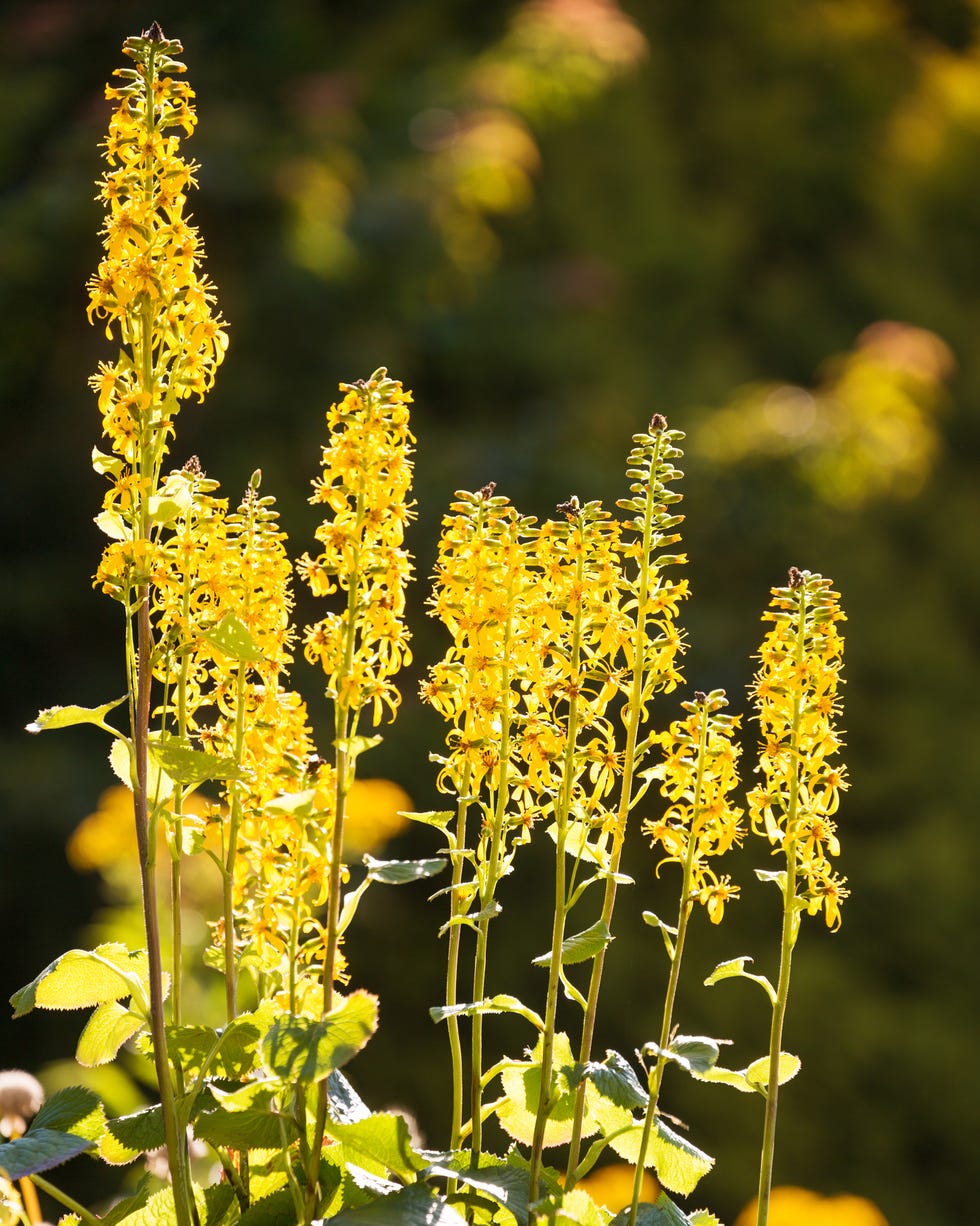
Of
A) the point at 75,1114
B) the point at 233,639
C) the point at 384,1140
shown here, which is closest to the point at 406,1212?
the point at 384,1140

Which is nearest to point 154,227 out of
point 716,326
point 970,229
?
point 716,326

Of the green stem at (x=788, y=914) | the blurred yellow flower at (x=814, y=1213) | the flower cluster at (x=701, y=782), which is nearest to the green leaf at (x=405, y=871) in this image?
the flower cluster at (x=701, y=782)

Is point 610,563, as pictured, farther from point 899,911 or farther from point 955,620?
point 955,620

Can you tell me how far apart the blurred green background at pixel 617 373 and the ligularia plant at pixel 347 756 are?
307 cm

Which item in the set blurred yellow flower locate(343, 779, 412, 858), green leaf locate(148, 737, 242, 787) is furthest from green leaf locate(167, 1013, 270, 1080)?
blurred yellow flower locate(343, 779, 412, 858)

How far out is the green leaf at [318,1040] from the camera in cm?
108

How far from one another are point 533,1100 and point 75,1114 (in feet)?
1.41

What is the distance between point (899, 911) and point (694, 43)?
4.26 m

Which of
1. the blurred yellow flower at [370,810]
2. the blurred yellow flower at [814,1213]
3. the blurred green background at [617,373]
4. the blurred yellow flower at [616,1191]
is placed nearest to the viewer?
the blurred yellow flower at [616,1191]

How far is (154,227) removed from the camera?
4.12ft

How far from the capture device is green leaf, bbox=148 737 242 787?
1171 mm

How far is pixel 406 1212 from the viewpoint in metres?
1.16

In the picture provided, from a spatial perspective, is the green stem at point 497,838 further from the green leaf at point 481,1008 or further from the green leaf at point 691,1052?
the green leaf at point 691,1052

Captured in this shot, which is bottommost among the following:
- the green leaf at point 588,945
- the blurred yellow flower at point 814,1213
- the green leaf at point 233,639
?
the blurred yellow flower at point 814,1213
